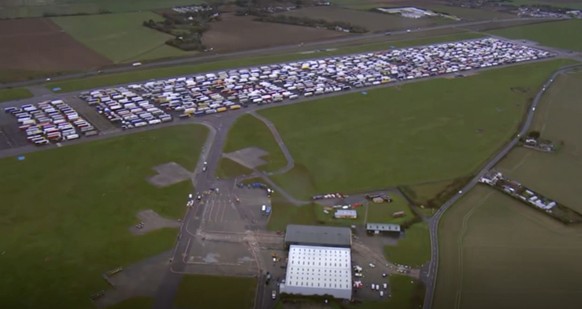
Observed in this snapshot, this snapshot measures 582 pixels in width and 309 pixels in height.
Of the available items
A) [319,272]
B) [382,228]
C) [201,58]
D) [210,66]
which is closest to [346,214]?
[382,228]

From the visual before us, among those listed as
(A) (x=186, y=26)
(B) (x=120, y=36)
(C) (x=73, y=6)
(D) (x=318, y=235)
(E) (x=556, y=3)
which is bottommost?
(D) (x=318, y=235)

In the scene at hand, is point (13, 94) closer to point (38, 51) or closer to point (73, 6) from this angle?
point (38, 51)

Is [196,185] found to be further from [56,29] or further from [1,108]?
[56,29]

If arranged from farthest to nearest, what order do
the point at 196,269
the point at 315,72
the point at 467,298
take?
the point at 315,72
the point at 196,269
the point at 467,298

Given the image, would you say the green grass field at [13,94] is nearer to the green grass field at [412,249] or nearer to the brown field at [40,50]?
the brown field at [40,50]

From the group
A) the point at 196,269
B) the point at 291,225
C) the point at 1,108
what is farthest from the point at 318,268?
the point at 1,108

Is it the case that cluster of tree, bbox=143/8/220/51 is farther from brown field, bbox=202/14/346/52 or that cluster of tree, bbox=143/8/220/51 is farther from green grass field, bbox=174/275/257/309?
green grass field, bbox=174/275/257/309
